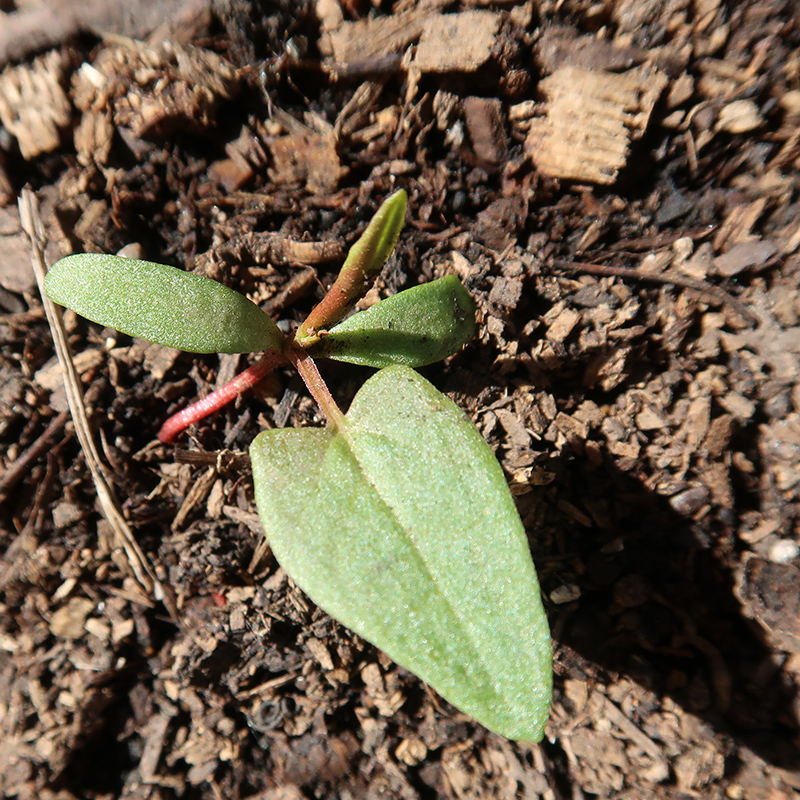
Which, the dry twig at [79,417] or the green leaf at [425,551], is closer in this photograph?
the green leaf at [425,551]

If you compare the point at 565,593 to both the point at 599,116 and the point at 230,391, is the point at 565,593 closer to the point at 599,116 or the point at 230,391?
the point at 230,391

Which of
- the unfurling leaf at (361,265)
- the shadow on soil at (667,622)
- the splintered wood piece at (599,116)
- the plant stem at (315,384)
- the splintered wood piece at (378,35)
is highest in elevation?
the splintered wood piece at (378,35)

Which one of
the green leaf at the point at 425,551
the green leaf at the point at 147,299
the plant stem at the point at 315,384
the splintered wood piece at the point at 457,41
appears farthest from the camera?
the splintered wood piece at the point at 457,41

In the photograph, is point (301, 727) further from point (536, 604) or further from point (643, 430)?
point (643, 430)

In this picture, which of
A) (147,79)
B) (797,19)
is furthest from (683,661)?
(147,79)

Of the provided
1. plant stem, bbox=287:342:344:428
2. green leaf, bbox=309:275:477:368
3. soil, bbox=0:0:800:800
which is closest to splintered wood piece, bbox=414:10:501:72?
soil, bbox=0:0:800:800

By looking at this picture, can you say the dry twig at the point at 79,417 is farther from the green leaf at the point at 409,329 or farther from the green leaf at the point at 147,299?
the green leaf at the point at 409,329

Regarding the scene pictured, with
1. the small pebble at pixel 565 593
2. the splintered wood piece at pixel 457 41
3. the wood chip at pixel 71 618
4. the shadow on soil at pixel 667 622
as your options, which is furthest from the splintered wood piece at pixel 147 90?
the small pebble at pixel 565 593
